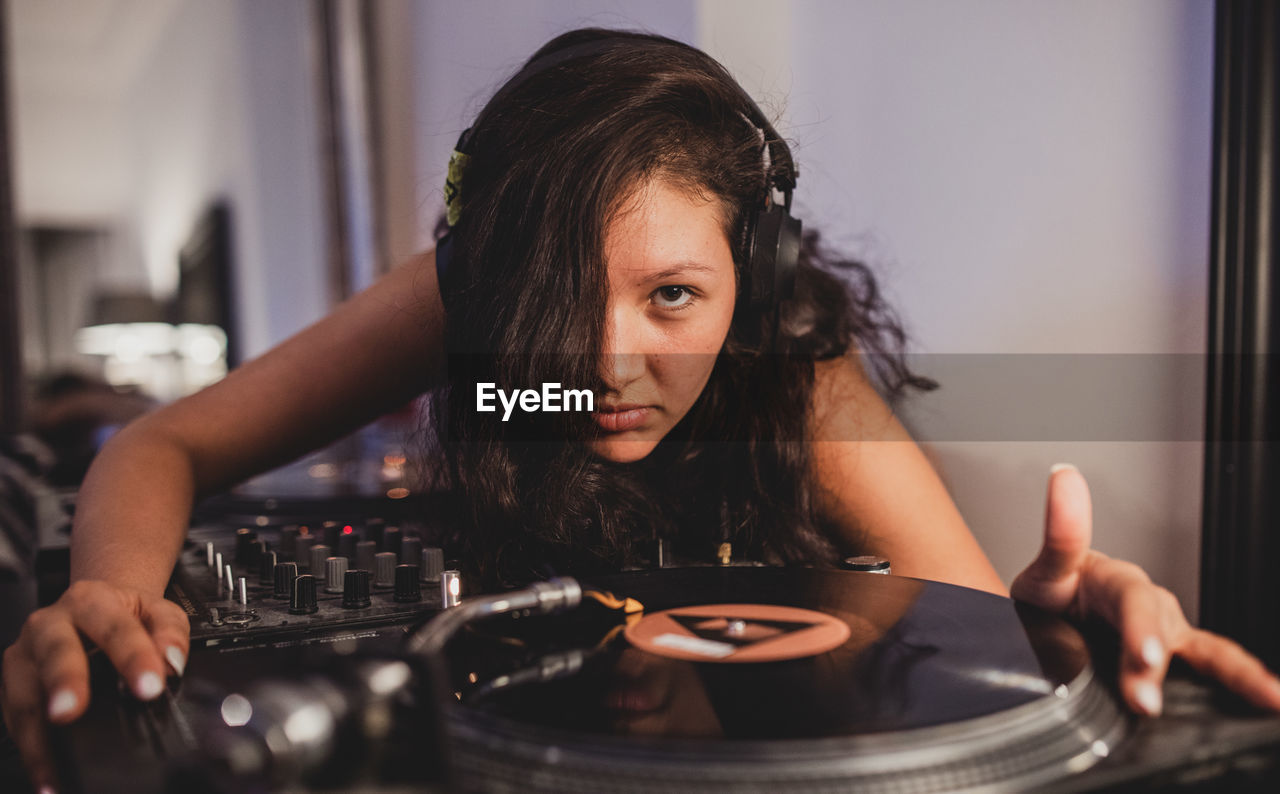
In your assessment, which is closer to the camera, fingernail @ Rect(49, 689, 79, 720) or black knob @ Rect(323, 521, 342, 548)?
fingernail @ Rect(49, 689, 79, 720)

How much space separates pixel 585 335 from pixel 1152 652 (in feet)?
1.59

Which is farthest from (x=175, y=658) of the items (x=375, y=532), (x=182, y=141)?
(x=182, y=141)

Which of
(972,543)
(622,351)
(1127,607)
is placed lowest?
(972,543)

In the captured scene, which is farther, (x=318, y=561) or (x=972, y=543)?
(x=972, y=543)

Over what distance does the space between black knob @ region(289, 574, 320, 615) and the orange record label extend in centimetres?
25

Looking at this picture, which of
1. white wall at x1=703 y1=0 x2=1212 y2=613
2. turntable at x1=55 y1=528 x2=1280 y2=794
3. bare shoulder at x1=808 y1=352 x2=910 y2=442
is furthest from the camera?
bare shoulder at x1=808 y1=352 x2=910 y2=442

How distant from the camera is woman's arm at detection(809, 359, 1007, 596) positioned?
100cm

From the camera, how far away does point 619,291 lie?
31.6 inches

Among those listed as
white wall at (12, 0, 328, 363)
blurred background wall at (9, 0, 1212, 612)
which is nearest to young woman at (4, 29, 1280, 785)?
blurred background wall at (9, 0, 1212, 612)

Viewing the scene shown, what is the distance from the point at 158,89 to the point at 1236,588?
15.5 feet

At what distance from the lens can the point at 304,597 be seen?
0.67 m

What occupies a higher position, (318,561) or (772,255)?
(772,255)

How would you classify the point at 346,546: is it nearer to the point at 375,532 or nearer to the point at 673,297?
the point at 375,532

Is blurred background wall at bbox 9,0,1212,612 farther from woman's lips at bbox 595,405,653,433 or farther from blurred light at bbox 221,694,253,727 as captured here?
blurred light at bbox 221,694,253,727
